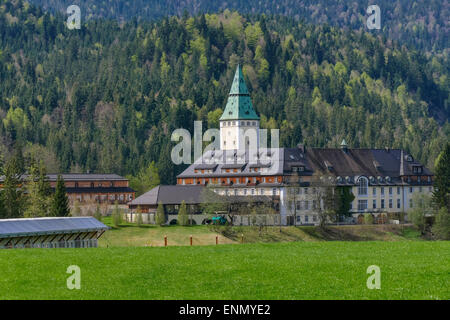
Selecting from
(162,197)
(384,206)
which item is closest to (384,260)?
(162,197)

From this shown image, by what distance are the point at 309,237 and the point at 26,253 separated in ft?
299

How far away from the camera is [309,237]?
13512cm

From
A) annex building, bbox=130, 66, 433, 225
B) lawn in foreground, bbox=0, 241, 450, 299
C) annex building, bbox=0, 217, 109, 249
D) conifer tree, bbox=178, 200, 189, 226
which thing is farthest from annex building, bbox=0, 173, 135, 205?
lawn in foreground, bbox=0, 241, 450, 299

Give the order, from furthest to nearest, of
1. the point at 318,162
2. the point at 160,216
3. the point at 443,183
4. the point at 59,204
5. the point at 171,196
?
the point at 318,162
the point at 443,183
the point at 171,196
the point at 160,216
the point at 59,204

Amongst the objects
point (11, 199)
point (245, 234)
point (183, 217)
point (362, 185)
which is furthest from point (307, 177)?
point (11, 199)

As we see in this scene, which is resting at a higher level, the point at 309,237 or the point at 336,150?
the point at 336,150

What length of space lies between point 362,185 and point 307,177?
10.4m

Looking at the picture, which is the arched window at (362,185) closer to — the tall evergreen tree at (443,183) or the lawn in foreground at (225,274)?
the tall evergreen tree at (443,183)

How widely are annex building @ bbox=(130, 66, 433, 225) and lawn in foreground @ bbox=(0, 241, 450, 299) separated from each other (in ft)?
331

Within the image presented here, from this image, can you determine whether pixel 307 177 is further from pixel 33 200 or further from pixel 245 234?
pixel 33 200

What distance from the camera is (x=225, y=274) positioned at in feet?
128

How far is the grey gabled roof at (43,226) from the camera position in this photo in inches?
2697
